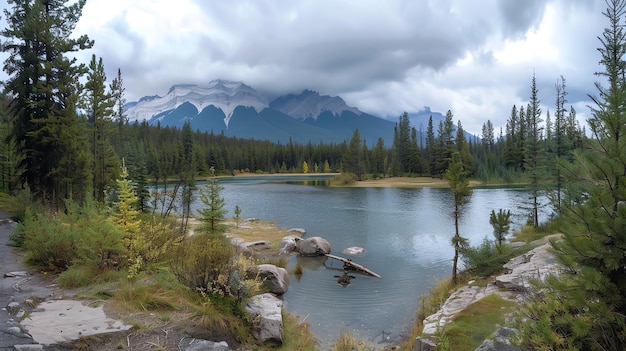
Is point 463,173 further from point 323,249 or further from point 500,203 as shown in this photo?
point 500,203

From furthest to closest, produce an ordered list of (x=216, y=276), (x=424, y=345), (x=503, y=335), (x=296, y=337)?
(x=296, y=337)
(x=216, y=276)
(x=424, y=345)
(x=503, y=335)

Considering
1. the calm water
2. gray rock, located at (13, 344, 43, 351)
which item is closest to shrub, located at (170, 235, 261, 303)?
gray rock, located at (13, 344, 43, 351)

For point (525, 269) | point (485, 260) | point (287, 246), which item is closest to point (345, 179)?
point (287, 246)

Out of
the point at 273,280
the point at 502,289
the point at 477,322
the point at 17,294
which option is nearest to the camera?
the point at 17,294

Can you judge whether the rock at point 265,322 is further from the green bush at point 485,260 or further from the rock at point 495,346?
the green bush at point 485,260

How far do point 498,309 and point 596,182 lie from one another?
5.70 metres

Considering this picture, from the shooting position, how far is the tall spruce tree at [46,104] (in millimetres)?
18172

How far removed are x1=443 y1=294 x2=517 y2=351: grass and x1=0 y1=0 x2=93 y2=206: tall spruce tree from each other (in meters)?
18.3

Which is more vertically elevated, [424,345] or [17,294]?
[17,294]

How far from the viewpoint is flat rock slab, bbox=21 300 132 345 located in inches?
219

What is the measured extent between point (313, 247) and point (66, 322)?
1495 cm

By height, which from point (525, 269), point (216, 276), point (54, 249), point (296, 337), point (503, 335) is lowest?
point (296, 337)

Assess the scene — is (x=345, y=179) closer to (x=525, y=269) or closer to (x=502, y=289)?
→ (x=525, y=269)

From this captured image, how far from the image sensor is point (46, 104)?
18844mm
